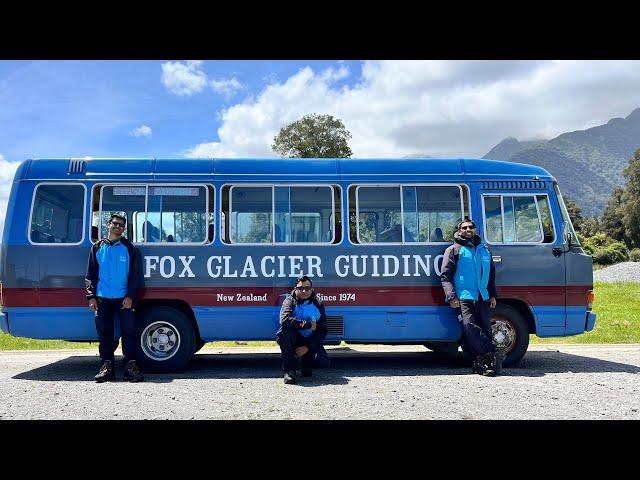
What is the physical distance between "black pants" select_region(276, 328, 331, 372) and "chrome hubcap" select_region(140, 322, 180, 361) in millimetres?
1619

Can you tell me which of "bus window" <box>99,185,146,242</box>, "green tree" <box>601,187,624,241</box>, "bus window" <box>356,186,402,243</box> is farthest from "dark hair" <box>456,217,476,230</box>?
"green tree" <box>601,187,624,241</box>

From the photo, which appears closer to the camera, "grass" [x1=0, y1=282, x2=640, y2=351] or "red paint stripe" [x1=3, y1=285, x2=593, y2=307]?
"red paint stripe" [x1=3, y1=285, x2=593, y2=307]

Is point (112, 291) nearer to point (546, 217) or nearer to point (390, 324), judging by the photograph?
point (390, 324)

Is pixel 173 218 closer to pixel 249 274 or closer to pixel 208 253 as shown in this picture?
pixel 208 253

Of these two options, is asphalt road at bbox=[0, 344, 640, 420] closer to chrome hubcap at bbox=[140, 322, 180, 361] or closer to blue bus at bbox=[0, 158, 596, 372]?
chrome hubcap at bbox=[140, 322, 180, 361]

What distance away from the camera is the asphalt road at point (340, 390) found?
5.47 m

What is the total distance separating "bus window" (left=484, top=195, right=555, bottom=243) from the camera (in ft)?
25.8

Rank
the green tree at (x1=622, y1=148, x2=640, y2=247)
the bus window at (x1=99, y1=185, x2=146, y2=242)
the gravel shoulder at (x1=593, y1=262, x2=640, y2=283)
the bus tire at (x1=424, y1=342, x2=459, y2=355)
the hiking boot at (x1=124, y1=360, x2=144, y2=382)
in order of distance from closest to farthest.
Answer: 1. the hiking boot at (x1=124, y1=360, x2=144, y2=382)
2. the bus window at (x1=99, y1=185, x2=146, y2=242)
3. the bus tire at (x1=424, y1=342, x2=459, y2=355)
4. the gravel shoulder at (x1=593, y1=262, x2=640, y2=283)
5. the green tree at (x1=622, y1=148, x2=640, y2=247)

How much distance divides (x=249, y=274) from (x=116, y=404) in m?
2.57

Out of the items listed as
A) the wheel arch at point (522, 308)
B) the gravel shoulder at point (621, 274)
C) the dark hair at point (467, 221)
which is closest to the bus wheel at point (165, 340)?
the dark hair at point (467, 221)

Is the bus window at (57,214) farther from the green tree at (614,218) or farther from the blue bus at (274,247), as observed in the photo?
the green tree at (614,218)

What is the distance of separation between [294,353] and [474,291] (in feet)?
8.89

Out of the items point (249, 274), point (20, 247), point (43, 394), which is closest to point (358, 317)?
point (249, 274)

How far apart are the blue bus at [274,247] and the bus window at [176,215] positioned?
0.05ft
